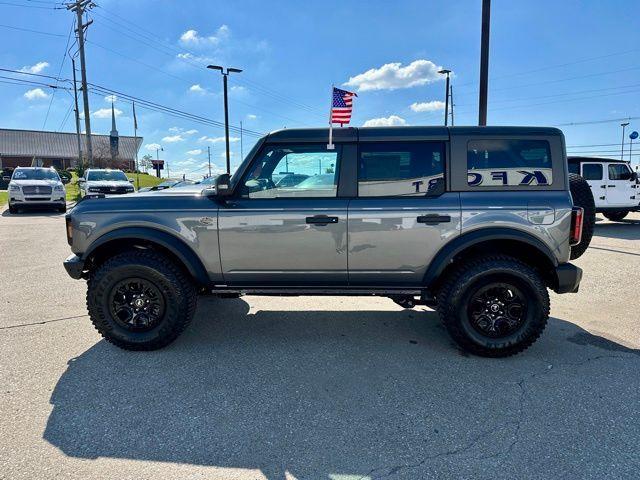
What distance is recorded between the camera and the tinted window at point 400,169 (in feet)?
12.0

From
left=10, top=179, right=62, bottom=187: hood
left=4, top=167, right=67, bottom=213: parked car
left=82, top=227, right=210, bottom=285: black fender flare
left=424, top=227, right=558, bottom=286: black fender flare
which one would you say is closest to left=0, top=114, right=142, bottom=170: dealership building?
left=4, top=167, right=67, bottom=213: parked car

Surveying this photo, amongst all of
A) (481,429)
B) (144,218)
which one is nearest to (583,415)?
(481,429)

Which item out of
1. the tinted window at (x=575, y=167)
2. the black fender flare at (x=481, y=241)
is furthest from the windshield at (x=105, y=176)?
the black fender flare at (x=481, y=241)

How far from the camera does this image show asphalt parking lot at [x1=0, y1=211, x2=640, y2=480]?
234cm

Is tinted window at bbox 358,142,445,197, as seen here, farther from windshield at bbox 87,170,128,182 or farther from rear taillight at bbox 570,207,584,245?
windshield at bbox 87,170,128,182

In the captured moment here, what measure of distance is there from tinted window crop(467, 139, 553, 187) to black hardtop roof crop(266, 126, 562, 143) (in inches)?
3.8

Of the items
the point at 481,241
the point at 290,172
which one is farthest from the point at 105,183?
the point at 481,241

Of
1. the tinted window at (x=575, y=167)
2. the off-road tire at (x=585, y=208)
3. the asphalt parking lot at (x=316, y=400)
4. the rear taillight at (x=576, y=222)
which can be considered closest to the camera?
the asphalt parking lot at (x=316, y=400)

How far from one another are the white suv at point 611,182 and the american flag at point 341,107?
10711 mm

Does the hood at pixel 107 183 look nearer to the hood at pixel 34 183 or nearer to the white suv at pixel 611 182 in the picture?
the hood at pixel 34 183

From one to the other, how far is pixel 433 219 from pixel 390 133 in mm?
868

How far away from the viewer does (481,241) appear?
141 inches

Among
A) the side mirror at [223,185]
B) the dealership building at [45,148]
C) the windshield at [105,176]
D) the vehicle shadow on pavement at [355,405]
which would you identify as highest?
the dealership building at [45,148]

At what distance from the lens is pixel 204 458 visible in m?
2.37
